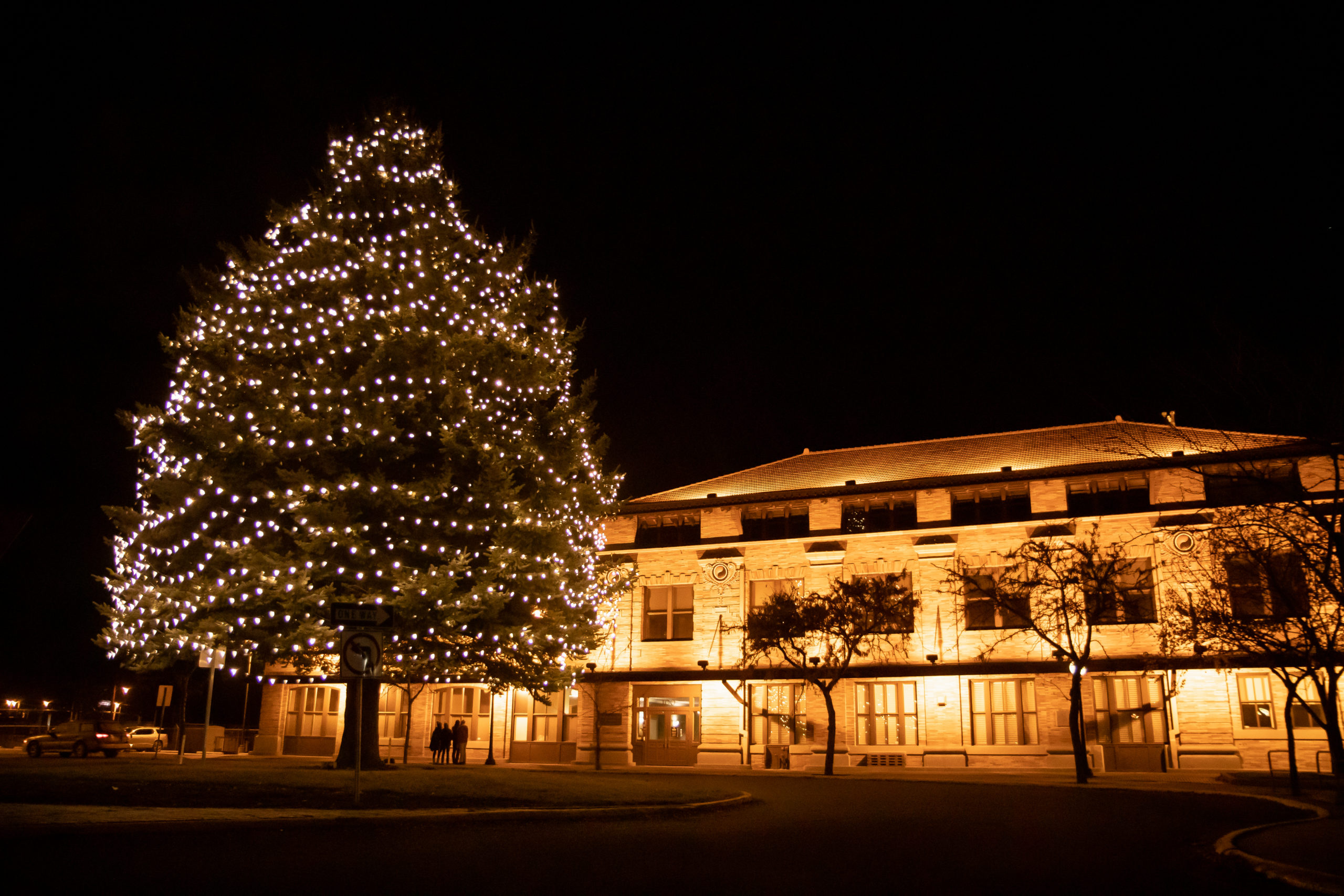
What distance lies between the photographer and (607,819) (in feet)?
47.9

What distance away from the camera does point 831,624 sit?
32500mm

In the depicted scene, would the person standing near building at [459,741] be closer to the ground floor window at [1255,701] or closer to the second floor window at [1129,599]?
the second floor window at [1129,599]

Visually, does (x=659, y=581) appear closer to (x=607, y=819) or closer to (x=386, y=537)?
(x=386, y=537)

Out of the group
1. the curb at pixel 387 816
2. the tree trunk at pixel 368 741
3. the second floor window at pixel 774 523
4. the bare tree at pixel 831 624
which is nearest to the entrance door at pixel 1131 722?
the bare tree at pixel 831 624

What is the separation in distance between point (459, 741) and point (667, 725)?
27.4 ft

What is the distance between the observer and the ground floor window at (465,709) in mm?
41250

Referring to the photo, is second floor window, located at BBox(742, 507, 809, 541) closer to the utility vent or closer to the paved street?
the utility vent

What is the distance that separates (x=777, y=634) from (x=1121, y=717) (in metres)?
12.0

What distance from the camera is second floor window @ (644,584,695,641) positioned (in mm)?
40062

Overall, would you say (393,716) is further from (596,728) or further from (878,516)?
(878,516)

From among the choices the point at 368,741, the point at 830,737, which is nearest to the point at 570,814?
the point at 368,741

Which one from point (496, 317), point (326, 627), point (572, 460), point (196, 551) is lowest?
point (326, 627)

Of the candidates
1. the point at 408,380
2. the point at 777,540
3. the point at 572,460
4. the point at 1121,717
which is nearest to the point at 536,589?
the point at 572,460

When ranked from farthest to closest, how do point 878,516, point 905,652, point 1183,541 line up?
point 878,516 < point 905,652 < point 1183,541
